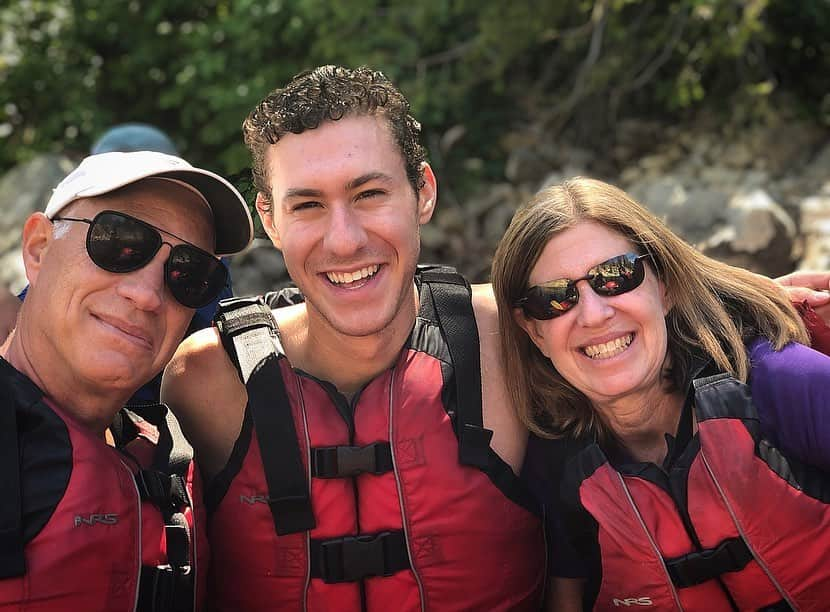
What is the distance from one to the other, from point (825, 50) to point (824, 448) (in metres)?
8.66

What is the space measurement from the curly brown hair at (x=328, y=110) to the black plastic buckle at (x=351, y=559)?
1.33m

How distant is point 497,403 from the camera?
337 centimetres

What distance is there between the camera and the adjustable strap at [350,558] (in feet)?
10.1

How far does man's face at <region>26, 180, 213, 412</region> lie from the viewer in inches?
109

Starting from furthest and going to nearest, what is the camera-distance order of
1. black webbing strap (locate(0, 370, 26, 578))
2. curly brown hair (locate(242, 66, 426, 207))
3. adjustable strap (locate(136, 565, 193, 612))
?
curly brown hair (locate(242, 66, 426, 207)) < adjustable strap (locate(136, 565, 193, 612)) < black webbing strap (locate(0, 370, 26, 578))

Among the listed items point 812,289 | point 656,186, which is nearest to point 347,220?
point 812,289

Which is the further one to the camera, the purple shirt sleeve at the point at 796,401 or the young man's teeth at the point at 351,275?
the young man's teeth at the point at 351,275

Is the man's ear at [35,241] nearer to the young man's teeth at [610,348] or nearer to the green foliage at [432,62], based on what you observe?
the young man's teeth at [610,348]

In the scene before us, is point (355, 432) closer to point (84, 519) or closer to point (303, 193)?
point (303, 193)

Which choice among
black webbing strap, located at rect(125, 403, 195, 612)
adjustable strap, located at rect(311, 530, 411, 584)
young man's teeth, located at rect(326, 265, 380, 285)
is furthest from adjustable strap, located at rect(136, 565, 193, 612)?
young man's teeth, located at rect(326, 265, 380, 285)

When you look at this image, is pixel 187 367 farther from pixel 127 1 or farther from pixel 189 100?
pixel 127 1

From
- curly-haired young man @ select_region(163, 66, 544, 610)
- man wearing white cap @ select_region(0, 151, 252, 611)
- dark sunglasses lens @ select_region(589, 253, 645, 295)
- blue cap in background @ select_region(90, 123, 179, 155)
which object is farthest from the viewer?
blue cap in background @ select_region(90, 123, 179, 155)

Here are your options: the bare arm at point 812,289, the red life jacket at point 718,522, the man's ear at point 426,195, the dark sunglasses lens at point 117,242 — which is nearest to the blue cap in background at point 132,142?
the man's ear at point 426,195

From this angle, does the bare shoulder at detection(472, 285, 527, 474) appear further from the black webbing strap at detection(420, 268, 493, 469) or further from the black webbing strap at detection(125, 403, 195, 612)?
the black webbing strap at detection(125, 403, 195, 612)
